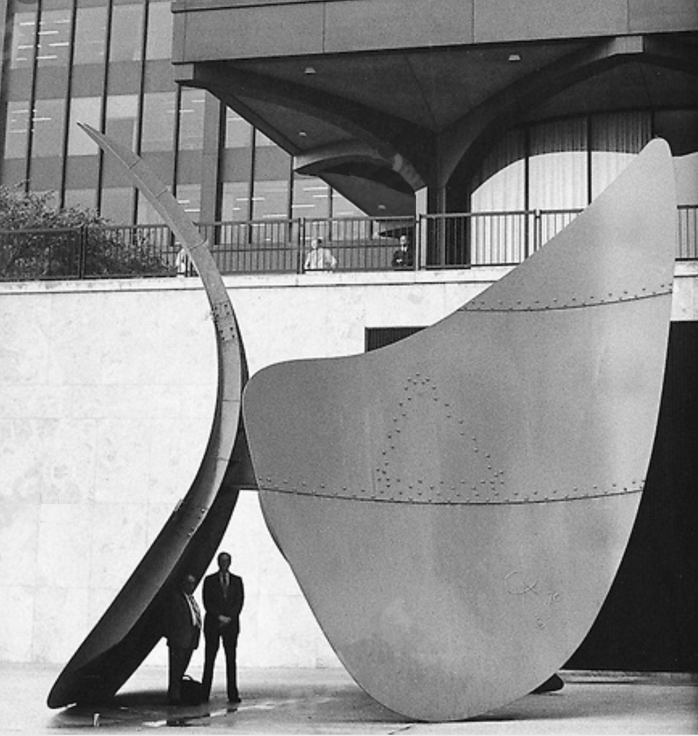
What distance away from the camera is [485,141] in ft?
70.9

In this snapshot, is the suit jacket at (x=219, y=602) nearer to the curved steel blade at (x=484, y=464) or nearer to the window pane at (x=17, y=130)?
the curved steel blade at (x=484, y=464)

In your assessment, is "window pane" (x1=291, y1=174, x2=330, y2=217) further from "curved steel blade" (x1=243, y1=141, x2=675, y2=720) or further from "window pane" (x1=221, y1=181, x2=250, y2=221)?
"curved steel blade" (x1=243, y1=141, x2=675, y2=720)

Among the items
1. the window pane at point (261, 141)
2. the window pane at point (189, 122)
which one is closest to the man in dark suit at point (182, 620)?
the window pane at point (189, 122)

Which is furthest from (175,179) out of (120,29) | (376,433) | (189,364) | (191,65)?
(376,433)

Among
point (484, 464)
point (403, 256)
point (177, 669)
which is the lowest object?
point (177, 669)

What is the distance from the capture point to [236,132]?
27641mm

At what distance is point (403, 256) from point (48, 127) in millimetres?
8738

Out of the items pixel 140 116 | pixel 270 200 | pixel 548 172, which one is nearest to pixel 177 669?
pixel 548 172

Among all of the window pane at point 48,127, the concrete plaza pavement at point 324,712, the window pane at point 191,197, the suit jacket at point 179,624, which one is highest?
the window pane at point 48,127

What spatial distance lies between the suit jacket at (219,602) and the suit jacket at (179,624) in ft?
2.10

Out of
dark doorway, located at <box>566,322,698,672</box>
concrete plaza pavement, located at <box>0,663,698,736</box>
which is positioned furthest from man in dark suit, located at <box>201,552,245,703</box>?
dark doorway, located at <box>566,322,698,672</box>

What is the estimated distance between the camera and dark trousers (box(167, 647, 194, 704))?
12.1 metres

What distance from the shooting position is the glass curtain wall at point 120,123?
26.0 m
